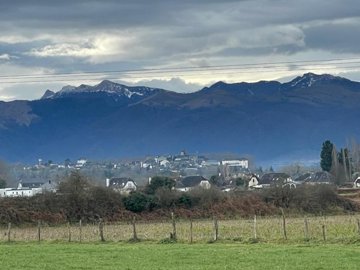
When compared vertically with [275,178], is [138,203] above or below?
below

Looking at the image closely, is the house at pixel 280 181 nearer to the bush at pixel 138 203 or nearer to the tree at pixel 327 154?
the tree at pixel 327 154

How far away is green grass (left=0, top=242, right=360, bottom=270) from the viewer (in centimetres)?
3422

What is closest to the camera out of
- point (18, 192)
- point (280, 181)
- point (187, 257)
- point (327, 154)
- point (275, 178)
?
point (187, 257)

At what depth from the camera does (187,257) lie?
38.1 m

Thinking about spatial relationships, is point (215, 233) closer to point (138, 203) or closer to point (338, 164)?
point (138, 203)

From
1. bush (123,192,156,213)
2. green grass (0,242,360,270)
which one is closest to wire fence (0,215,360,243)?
green grass (0,242,360,270)

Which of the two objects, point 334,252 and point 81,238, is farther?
point 81,238

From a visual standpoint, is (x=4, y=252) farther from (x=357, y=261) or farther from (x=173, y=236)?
(x=357, y=261)

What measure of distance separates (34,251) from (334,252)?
14258 millimetres

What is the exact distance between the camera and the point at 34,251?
43781 millimetres

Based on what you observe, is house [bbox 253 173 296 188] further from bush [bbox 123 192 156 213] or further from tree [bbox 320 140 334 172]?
bush [bbox 123 192 156 213]

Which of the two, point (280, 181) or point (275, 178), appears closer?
point (280, 181)

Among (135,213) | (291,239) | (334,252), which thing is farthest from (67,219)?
(334,252)

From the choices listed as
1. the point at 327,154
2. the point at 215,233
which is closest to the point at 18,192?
the point at 327,154
